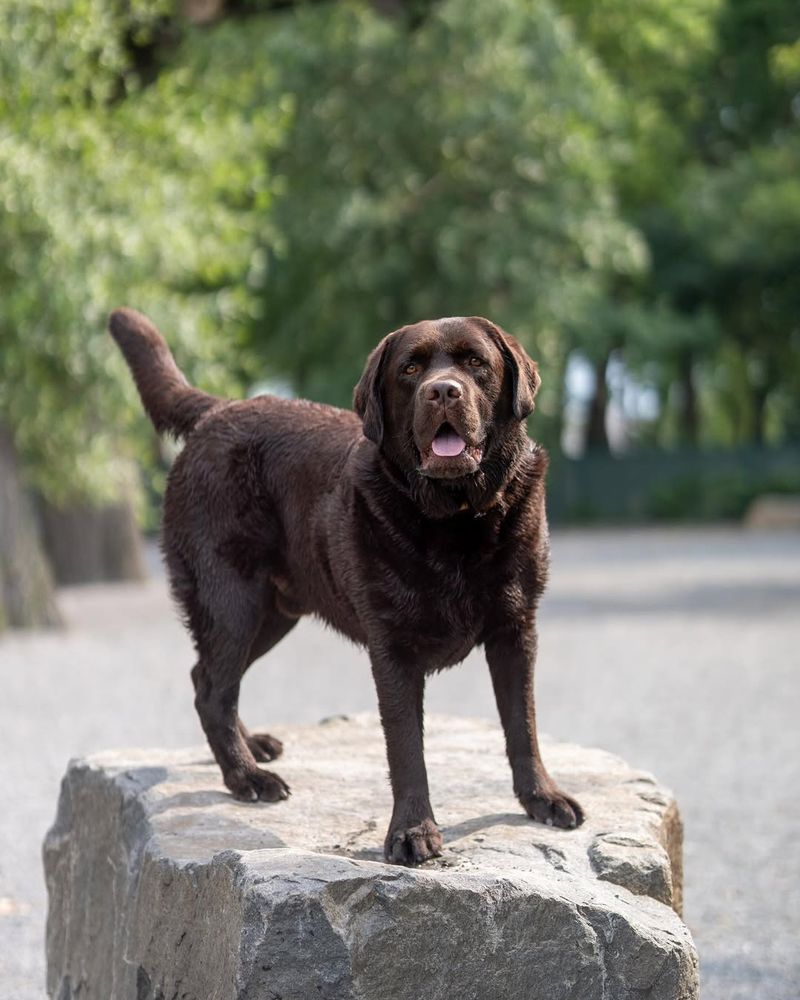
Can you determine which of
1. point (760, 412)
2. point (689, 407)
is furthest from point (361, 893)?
point (760, 412)

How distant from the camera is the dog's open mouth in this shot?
3.55 metres

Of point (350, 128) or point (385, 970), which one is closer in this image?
point (385, 970)

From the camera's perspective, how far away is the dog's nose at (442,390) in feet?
11.5

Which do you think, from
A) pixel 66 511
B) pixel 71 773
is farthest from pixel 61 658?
pixel 71 773

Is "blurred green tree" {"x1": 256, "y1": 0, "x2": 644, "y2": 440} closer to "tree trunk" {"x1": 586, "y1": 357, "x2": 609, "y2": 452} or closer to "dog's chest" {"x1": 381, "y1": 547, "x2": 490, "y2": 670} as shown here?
"tree trunk" {"x1": 586, "y1": 357, "x2": 609, "y2": 452}

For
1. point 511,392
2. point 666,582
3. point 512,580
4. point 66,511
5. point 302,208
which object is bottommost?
point 666,582

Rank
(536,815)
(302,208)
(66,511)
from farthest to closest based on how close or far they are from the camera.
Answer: (302,208) → (66,511) → (536,815)

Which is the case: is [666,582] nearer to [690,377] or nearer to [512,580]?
[512,580]

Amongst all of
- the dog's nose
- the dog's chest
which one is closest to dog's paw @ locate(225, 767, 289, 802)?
the dog's chest

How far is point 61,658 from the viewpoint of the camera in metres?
12.6

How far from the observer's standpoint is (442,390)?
351 cm

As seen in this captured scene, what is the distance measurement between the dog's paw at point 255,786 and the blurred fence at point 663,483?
29456 mm

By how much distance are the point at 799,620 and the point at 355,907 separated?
1209 centimetres

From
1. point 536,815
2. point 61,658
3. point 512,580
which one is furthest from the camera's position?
point 61,658
